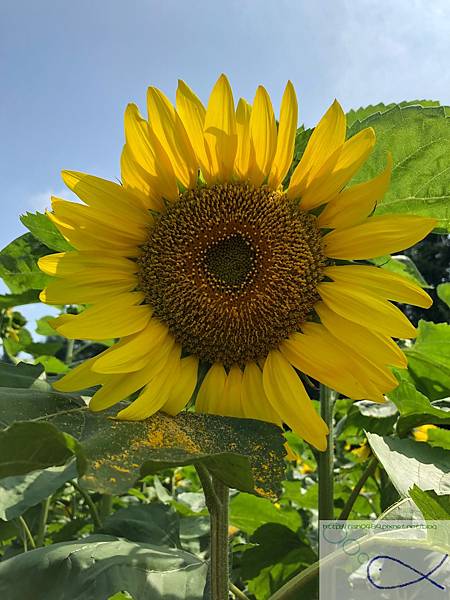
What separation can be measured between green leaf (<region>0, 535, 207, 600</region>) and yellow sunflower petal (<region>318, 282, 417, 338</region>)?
0.42 metres

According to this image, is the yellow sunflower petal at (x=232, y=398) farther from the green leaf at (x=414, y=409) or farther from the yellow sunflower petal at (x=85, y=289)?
the green leaf at (x=414, y=409)

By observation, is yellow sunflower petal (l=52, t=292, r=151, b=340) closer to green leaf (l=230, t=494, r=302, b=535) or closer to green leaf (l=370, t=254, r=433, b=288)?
green leaf (l=370, t=254, r=433, b=288)

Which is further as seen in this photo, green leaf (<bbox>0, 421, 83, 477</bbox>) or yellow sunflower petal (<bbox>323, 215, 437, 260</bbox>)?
yellow sunflower petal (<bbox>323, 215, 437, 260</bbox>)

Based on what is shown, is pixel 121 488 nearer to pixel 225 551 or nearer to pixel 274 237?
pixel 225 551

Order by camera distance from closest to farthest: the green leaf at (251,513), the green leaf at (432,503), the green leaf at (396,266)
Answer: the green leaf at (432,503) → the green leaf at (396,266) → the green leaf at (251,513)

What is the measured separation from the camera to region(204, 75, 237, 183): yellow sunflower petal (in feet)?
2.94

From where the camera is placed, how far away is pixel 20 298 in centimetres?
127

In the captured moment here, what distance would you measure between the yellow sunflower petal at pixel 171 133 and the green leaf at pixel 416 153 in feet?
0.83

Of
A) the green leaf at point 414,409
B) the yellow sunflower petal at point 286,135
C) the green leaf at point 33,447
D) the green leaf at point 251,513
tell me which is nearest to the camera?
the green leaf at point 33,447

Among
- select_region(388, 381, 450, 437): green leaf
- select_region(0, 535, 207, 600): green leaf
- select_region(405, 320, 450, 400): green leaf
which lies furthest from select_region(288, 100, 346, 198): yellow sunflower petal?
select_region(405, 320, 450, 400): green leaf

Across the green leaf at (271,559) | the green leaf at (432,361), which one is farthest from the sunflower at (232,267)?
the green leaf at (271,559)

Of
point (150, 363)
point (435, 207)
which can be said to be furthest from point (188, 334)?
point (435, 207)

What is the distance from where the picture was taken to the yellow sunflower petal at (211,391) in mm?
928

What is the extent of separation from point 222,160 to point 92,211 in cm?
21
